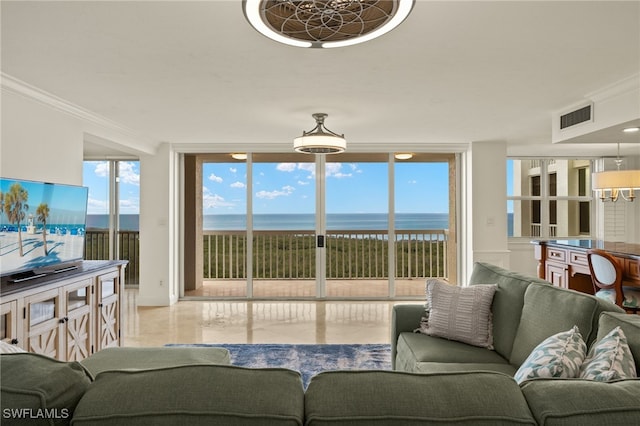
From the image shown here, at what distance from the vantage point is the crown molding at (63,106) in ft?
9.72

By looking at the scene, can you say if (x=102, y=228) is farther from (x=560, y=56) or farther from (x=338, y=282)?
(x=560, y=56)

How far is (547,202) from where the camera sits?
6887mm

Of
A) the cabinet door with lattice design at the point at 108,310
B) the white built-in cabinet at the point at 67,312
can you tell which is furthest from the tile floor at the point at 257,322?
the white built-in cabinet at the point at 67,312

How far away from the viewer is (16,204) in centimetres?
266

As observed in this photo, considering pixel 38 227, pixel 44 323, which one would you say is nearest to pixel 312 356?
pixel 44 323

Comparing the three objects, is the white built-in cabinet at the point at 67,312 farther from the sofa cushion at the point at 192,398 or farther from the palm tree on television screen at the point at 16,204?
the sofa cushion at the point at 192,398

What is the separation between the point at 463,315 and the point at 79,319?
277 cm

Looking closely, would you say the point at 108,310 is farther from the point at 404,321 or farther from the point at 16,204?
the point at 404,321

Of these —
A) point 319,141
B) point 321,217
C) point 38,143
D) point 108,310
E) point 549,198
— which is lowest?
point 108,310

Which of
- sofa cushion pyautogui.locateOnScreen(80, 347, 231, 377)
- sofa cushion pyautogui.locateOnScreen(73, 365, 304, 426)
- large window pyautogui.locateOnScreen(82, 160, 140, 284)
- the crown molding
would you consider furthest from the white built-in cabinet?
large window pyautogui.locateOnScreen(82, 160, 140, 284)

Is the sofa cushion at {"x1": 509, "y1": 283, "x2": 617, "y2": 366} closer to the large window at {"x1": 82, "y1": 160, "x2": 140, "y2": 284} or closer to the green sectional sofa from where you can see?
the green sectional sofa

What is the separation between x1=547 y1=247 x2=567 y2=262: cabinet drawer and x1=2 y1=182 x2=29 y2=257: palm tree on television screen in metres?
5.01

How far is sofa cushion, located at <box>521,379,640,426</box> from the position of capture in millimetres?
800

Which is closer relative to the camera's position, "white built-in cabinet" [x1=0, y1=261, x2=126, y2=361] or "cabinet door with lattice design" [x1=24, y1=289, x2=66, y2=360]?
"white built-in cabinet" [x1=0, y1=261, x2=126, y2=361]
